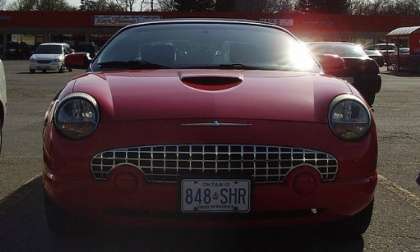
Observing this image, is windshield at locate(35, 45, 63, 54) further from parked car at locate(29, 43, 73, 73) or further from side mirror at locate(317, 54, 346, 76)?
side mirror at locate(317, 54, 346, 76)

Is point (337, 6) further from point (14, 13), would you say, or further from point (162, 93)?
point (162, 93)

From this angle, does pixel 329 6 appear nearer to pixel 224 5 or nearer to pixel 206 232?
pixel 224 5

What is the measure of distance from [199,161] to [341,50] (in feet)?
33.2

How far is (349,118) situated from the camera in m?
3.64

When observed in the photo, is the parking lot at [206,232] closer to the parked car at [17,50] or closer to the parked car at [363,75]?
the parked car at [363,75]

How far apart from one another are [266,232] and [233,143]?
1.11m

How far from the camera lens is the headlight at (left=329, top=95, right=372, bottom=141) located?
3586 millimetres

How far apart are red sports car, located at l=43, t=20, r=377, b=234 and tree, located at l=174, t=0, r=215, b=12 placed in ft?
229

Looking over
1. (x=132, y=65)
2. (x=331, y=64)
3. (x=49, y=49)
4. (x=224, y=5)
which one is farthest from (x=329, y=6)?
(x=132, y=65)

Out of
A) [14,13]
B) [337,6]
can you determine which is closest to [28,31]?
[14,13]

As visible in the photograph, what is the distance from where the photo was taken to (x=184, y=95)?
371 centimetres

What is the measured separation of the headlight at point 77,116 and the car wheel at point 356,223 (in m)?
1.68

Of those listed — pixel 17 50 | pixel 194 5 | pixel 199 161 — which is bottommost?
pixel 199 161

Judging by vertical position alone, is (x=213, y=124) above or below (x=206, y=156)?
above
